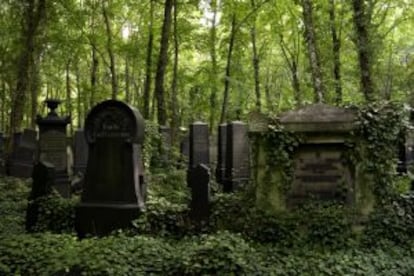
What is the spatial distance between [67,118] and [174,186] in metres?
3.33

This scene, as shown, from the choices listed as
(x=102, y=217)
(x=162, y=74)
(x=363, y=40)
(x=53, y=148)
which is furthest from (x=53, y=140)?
(x=363, y=40)

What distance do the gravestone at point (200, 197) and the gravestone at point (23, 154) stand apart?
27.5ft

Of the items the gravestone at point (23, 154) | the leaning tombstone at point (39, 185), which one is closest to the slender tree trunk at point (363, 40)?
the leaning tombstone at point (39, 185)

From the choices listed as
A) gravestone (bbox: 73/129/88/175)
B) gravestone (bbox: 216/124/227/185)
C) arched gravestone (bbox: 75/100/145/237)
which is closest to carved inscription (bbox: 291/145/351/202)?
arched gravestone (bbox: 75/100/145/237)

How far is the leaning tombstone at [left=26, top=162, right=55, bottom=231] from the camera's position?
7535 mm

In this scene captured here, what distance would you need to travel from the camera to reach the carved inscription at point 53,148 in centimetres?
1177

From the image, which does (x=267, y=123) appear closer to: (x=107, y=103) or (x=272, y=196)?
(x=272, y=196)

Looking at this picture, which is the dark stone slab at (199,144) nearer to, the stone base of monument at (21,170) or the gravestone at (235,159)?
the gravestone at (235,159)

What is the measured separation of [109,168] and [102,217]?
2.53 feet

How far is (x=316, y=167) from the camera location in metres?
6.89

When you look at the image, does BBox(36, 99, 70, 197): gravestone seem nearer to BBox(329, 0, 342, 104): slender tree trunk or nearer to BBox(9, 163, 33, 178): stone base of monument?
BBox(9, 163, 33, 178): stone base of monument

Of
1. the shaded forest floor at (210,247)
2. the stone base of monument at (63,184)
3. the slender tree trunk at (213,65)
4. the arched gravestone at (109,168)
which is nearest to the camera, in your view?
the shaded forest floor at (210,247)

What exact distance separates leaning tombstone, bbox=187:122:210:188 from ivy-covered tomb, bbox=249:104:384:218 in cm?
611

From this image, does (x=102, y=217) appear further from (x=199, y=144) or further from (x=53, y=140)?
(x=199, y=144)
